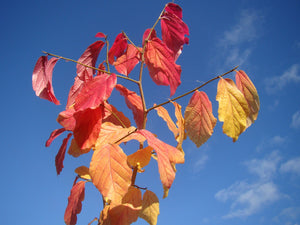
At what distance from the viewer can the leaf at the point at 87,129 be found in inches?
24.5

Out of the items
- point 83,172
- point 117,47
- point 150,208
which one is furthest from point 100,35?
point 150,208

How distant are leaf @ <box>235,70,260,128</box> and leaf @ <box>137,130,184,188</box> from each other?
23cm

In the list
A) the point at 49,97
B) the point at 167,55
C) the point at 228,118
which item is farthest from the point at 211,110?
the point at 49,97

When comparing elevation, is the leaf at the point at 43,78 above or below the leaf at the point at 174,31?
below

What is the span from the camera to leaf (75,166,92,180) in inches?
31.9

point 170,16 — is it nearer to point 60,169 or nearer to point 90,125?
point 90,125

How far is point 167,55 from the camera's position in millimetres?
768

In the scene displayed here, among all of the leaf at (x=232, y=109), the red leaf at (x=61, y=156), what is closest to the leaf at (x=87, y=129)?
the red leaf at (x=61, y=156)

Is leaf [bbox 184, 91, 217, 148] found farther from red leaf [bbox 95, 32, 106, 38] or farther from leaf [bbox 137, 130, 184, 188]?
red leaf [bbox 95, 32, 106, 38]

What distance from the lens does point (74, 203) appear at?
0.77 meters

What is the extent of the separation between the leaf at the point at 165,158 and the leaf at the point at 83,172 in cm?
31

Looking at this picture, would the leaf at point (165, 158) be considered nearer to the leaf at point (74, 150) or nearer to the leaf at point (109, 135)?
the leaf at point (109, 135)

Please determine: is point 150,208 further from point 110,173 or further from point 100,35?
point 100,35

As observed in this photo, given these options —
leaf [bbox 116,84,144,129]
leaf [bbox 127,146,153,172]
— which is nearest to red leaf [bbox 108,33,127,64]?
leaf [bbox 116,84,144,129]
